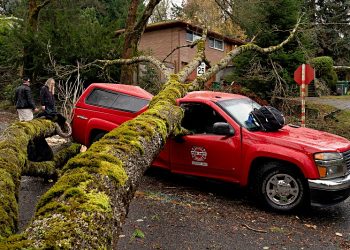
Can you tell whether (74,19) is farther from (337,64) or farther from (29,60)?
(337,64)

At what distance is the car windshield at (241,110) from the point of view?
6.45 m

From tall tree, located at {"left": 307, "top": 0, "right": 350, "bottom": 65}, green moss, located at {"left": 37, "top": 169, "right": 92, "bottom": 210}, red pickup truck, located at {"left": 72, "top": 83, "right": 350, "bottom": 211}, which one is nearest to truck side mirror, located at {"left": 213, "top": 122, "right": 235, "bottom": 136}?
red pickup truck, located at {"left": 72, "top": 83, "right": 350, "bottom": 211}

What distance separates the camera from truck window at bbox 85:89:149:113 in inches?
319

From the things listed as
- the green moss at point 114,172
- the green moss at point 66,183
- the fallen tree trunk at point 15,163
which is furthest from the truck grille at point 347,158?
the fallen tree trunk at point 15,163

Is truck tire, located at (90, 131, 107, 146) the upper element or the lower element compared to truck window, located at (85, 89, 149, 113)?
lower

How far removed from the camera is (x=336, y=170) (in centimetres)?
566

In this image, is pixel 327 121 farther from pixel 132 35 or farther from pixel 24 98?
pixel 24 98

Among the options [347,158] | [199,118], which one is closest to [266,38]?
[199,118]

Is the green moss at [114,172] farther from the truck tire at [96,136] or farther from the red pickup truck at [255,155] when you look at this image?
the truck tire at [96,136]

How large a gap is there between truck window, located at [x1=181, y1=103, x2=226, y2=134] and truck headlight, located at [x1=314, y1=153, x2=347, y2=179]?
1.91m

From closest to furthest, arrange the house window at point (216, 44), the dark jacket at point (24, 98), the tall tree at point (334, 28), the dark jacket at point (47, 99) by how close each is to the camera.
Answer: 1. the dark jacket at point (47, 99)
2. the dark jacket at point (24, 98)
3. the house window at point (216, 44)
4. the tall tree at point (334, 28)

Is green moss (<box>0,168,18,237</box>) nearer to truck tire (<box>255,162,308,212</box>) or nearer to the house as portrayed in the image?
truck tire (<box>255,162,308,212</box>)

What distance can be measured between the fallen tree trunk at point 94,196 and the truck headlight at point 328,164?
2.34m

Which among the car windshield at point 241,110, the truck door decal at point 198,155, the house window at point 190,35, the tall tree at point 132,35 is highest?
the house window at point 190,35
